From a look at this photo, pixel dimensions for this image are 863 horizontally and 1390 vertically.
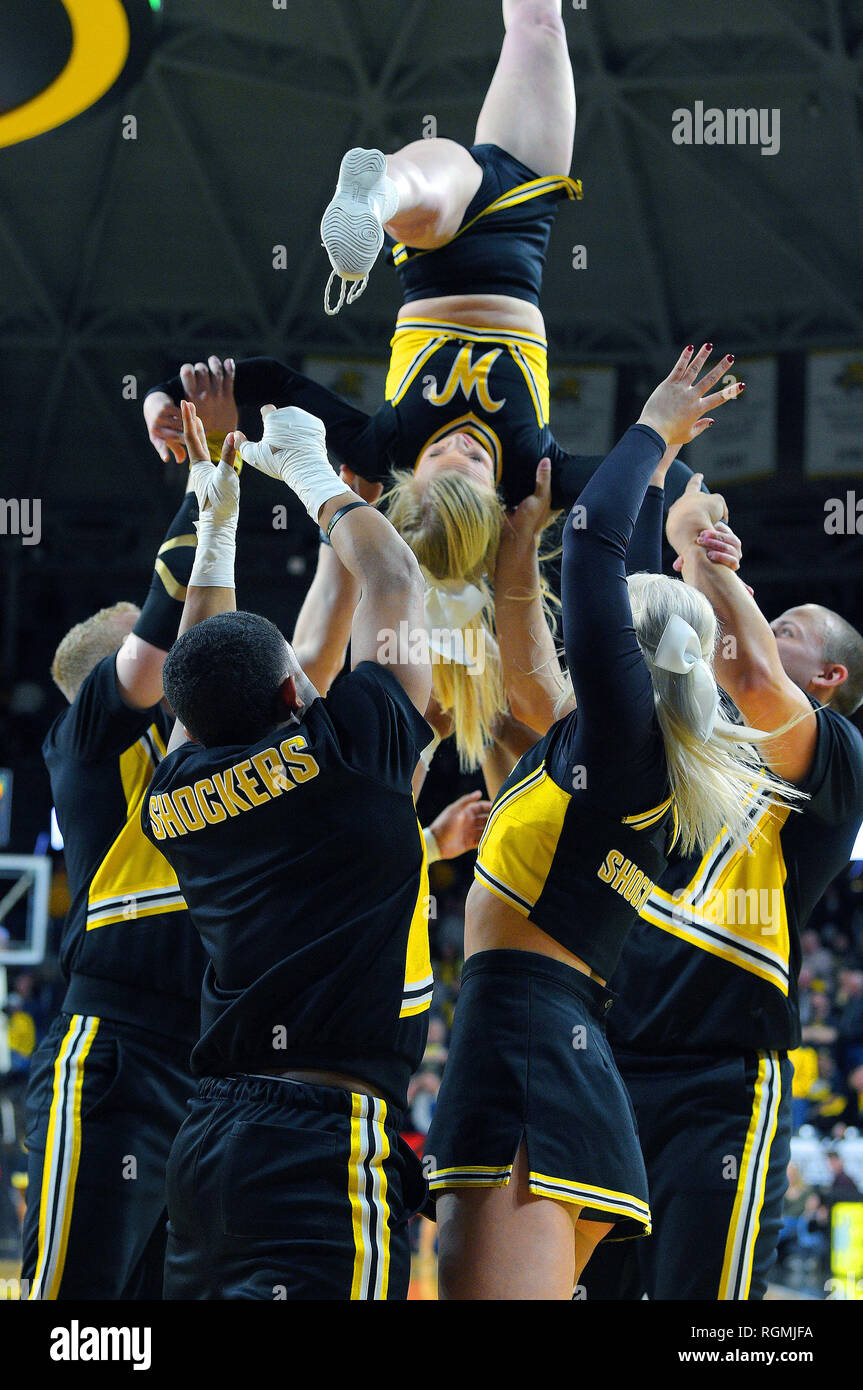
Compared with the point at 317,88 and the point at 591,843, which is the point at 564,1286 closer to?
the point at 591,843

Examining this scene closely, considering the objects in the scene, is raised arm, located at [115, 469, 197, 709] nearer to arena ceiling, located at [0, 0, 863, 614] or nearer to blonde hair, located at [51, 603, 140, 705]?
blonde hair, located at [51, 603, 140, 705]

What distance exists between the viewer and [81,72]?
666 centimetres

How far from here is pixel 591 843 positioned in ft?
8.76

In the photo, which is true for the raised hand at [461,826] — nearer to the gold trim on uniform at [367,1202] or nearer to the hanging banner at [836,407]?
the gold trim on uniform at [367,1202]

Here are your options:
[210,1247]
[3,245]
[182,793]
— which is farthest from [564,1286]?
[3,245]

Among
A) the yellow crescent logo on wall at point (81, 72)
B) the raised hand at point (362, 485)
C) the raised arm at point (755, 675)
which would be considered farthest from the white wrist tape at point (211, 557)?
the yellow crescent logo on wall at point (81, 72)

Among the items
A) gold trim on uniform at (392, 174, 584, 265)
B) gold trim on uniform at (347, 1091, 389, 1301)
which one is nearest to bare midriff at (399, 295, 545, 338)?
gold trim on uniform at (392, 174, 584, 265)

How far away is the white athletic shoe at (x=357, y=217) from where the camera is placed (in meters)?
2.93

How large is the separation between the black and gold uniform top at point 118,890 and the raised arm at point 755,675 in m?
1.44

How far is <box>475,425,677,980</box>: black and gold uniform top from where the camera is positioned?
256 cm

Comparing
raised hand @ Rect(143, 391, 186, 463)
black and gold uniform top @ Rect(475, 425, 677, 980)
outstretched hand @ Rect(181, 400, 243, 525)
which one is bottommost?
black and gold uniform top @ Rect(475, 425, 677, 980)

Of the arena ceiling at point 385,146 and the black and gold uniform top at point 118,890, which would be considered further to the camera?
the arena ceiling at point 385,146

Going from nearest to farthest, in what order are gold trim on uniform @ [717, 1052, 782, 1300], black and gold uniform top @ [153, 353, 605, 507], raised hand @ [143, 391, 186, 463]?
gold trim on uniform @ [717, 1052, 782, 1300] < raised hand @ [143, 391, 186, 463] < black and gold uniform top @ [153, 353, 605, 507]

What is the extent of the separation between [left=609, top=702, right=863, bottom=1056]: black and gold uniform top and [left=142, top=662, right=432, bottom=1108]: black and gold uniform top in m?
0.96
